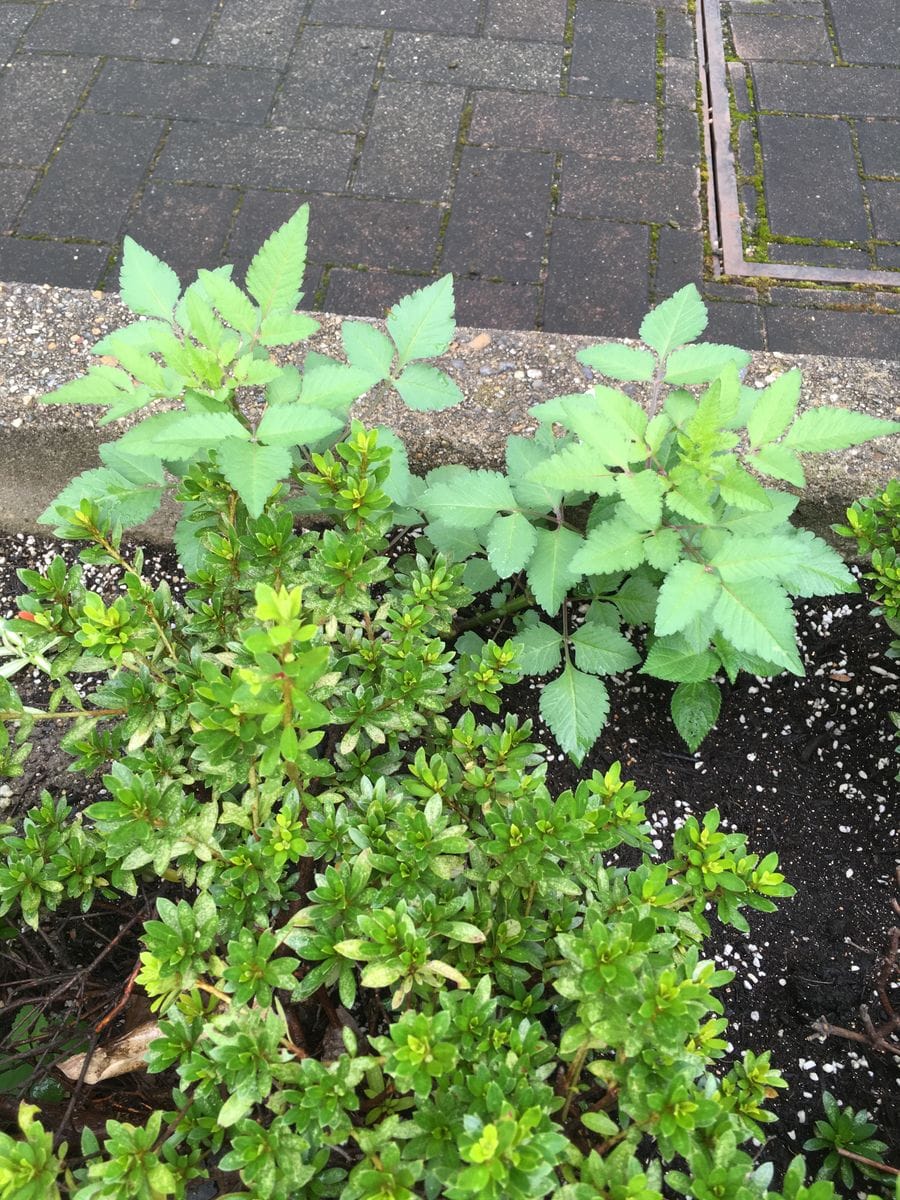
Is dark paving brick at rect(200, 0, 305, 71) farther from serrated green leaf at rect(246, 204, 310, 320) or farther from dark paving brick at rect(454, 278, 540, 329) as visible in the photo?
serrated green leaf at rect(246, 204, 310, 320)

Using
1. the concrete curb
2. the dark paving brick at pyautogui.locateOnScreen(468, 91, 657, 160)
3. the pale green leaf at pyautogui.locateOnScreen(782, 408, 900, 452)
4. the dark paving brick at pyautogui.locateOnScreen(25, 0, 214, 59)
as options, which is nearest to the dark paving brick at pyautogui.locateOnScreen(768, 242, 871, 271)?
the dark paving brick at pyautogui.locateOnScreen(468, 91, 657, 160)

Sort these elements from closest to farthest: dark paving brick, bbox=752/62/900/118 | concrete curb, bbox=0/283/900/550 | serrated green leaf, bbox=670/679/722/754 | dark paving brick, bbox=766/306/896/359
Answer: serrated green leaf, bbox=670/679/722/754, concrete curb, bbox=0/283/900/550, dark paving brick, bbox=766/306/896/359, dark paving brick, bbox=752/62/900/118

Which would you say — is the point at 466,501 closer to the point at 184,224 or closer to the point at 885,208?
the point at 184,224

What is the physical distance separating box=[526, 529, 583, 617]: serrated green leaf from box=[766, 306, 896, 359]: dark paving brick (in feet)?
5.48

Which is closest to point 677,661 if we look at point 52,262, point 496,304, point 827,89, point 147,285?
point 147,285

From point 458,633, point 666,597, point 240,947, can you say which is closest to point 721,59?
point 458,633

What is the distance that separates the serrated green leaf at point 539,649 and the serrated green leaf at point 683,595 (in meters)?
0.48

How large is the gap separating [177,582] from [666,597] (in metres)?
1.51

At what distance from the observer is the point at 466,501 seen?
2.01m

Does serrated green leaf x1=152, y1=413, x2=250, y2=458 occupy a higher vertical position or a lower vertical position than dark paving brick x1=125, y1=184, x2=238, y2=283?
higher

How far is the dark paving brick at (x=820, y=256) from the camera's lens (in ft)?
11.4

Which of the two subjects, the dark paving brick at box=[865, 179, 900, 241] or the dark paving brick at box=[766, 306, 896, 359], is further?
the dark paving brick at box=[865, 179, 900, 241]

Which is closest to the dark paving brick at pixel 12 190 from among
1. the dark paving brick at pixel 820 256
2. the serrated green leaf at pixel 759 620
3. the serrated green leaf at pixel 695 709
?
the dark paving brick at pixel 820 256

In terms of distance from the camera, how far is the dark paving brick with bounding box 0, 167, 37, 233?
360 cm
